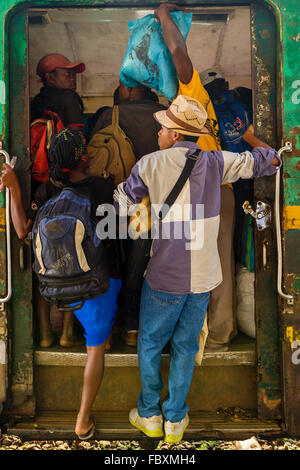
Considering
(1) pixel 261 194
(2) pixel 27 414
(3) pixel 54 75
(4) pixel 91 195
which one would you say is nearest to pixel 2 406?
(2) pixel 27 414

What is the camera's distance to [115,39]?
3549mm

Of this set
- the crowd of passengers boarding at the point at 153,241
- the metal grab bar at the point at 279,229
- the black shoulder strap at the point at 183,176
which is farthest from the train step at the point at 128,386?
the black shoulder strap at the point at 183,176

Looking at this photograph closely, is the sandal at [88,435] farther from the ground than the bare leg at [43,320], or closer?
closer

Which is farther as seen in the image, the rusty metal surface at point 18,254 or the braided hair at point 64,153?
the rusty metal surface at point 18,254

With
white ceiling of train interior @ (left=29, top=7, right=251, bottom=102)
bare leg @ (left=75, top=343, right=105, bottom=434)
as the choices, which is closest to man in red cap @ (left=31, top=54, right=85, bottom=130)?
white ceiling of train interior @ (left=29, top=7, right=251, bottom=102)

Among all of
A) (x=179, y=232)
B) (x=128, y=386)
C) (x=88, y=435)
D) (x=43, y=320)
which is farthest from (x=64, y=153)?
(x=88, y=435)

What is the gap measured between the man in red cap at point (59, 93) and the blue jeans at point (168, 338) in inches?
56.4

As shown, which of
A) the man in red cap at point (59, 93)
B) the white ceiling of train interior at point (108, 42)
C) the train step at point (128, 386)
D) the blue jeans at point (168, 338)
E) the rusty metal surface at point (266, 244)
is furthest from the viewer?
the white ceiling of train interior at point (108, 42)

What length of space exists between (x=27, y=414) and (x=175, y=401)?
1033 millimetres

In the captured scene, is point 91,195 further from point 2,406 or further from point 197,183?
point 2,406

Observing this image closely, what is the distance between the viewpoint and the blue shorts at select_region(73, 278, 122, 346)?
2.25 m

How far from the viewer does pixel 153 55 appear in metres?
2.53

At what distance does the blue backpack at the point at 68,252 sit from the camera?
209 cm

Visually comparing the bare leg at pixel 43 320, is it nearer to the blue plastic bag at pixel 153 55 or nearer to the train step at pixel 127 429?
the train step at pixel 127 429
